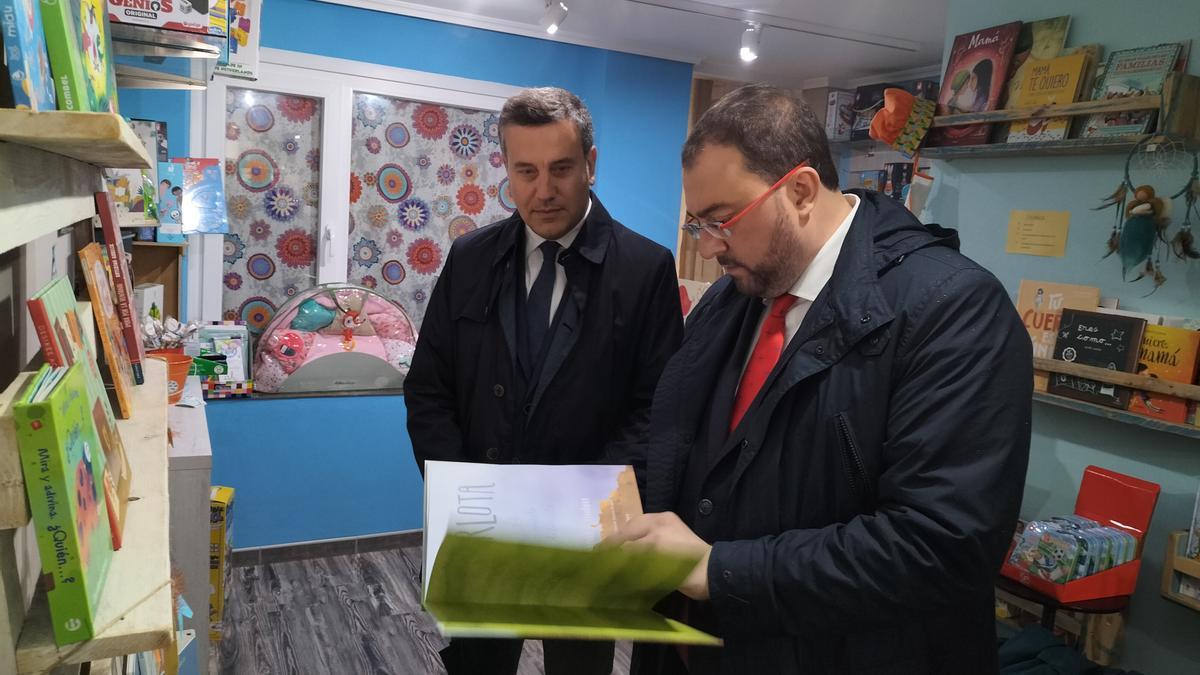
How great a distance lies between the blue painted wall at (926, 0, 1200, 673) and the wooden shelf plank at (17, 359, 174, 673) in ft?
8.98

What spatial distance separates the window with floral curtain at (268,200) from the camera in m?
4.83

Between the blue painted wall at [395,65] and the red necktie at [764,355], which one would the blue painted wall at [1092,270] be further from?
the blue painted wall at [395,65]

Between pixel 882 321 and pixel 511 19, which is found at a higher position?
pixel 511 19

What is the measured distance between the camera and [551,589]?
3.59 ft

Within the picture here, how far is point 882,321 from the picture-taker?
1190mm

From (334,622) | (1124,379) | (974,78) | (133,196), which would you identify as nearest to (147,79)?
(133,196)

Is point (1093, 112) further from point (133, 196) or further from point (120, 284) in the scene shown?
point (133, 196)

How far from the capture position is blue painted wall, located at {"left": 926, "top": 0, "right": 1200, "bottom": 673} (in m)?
2.54

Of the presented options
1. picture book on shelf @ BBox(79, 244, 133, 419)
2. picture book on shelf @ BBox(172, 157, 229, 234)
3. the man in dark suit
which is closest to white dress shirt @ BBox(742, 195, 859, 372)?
the man in dark suit

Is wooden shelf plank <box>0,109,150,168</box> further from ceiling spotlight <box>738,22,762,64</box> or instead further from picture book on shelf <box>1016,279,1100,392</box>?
ceiling spotlight <box>738,22,762,64</box>

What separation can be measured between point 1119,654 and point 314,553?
345 cm

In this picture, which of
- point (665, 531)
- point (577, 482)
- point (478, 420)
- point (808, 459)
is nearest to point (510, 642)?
point (478, 420)

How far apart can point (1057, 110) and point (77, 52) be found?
9.06 feet

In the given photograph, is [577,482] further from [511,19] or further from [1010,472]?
[511,19]
